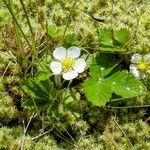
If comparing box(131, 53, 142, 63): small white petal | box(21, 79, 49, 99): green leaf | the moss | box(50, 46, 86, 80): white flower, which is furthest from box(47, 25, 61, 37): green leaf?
box(131, 53, 142, 63): small white petal

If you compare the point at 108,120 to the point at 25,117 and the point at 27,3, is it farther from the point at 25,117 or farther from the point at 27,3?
the point at 27,3

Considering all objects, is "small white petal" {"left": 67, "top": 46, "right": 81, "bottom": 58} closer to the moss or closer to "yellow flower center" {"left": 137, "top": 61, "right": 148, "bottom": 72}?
the moss

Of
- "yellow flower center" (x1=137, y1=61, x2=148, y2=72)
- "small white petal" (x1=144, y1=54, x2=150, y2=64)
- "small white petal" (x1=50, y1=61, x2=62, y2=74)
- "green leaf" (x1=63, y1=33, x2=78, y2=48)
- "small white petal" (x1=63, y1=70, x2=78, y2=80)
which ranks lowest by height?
"yellow flower center" (x1=137, y1=61, x2=148, y2=72)

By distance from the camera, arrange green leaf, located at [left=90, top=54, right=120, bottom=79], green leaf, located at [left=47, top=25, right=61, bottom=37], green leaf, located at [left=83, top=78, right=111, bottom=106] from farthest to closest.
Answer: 1. green leaf, located at [left=47, top=25, right=61, bottom=37]
2. green leaf, located at [left=90, top=54, right=120, bottom=79]
3. green leaf, located at [left=83, top=78, right=111, bottom=106]

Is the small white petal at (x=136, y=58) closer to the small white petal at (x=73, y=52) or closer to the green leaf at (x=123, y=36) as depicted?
the green leaf at (x=123, y=36)

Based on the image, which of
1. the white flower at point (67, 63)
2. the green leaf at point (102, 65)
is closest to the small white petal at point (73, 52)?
the white flower at point (67, 63)

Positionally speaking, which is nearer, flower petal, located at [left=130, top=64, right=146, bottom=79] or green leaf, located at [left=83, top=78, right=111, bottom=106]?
green leaf, located at [left=83, top=78, right=111, bottom=106]

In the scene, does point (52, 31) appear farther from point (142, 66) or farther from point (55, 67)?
point (142, 66)
